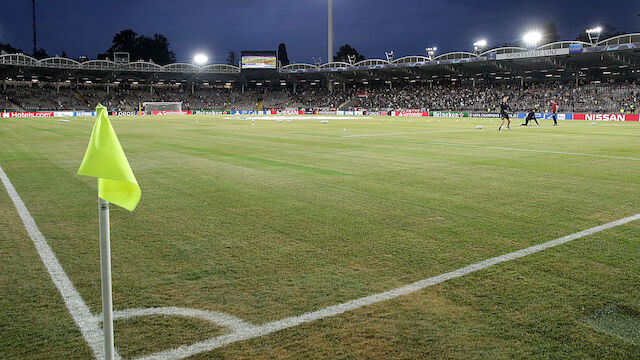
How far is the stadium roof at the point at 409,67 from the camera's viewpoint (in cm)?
5984

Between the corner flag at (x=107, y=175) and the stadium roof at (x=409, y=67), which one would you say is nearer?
the corner flag at (x=107, y=175)

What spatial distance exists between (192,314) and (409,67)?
7902 centimetres

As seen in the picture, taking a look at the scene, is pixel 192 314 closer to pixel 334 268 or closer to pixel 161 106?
pixel 334 268

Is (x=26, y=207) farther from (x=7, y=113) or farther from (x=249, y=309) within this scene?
(x=7, y=113)

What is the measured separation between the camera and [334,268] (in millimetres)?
4836

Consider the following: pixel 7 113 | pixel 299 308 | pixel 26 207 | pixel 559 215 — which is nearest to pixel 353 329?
pixel 299 308

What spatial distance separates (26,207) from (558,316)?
7603mm

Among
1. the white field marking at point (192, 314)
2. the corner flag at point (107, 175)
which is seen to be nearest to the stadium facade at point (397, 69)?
the white field marking at point (192, 314)

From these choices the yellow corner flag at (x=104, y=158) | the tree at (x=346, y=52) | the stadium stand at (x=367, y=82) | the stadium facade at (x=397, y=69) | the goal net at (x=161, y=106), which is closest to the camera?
the yellow corner flag at (x=104, y=158)

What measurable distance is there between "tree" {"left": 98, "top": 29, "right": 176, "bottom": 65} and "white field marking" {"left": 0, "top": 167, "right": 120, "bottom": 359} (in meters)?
128

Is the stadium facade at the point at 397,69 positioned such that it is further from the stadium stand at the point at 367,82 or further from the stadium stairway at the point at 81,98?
the stadium stairway at the point at 81,98

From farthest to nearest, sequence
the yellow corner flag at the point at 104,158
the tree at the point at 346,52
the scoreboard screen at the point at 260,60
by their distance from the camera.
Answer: the tree at the point at 346,52 < the scoreboard screen at the point at 260,60 < the yellow corner flag at the point at 104,158

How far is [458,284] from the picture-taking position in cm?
440

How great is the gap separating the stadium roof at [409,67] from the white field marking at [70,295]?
63155 mm
